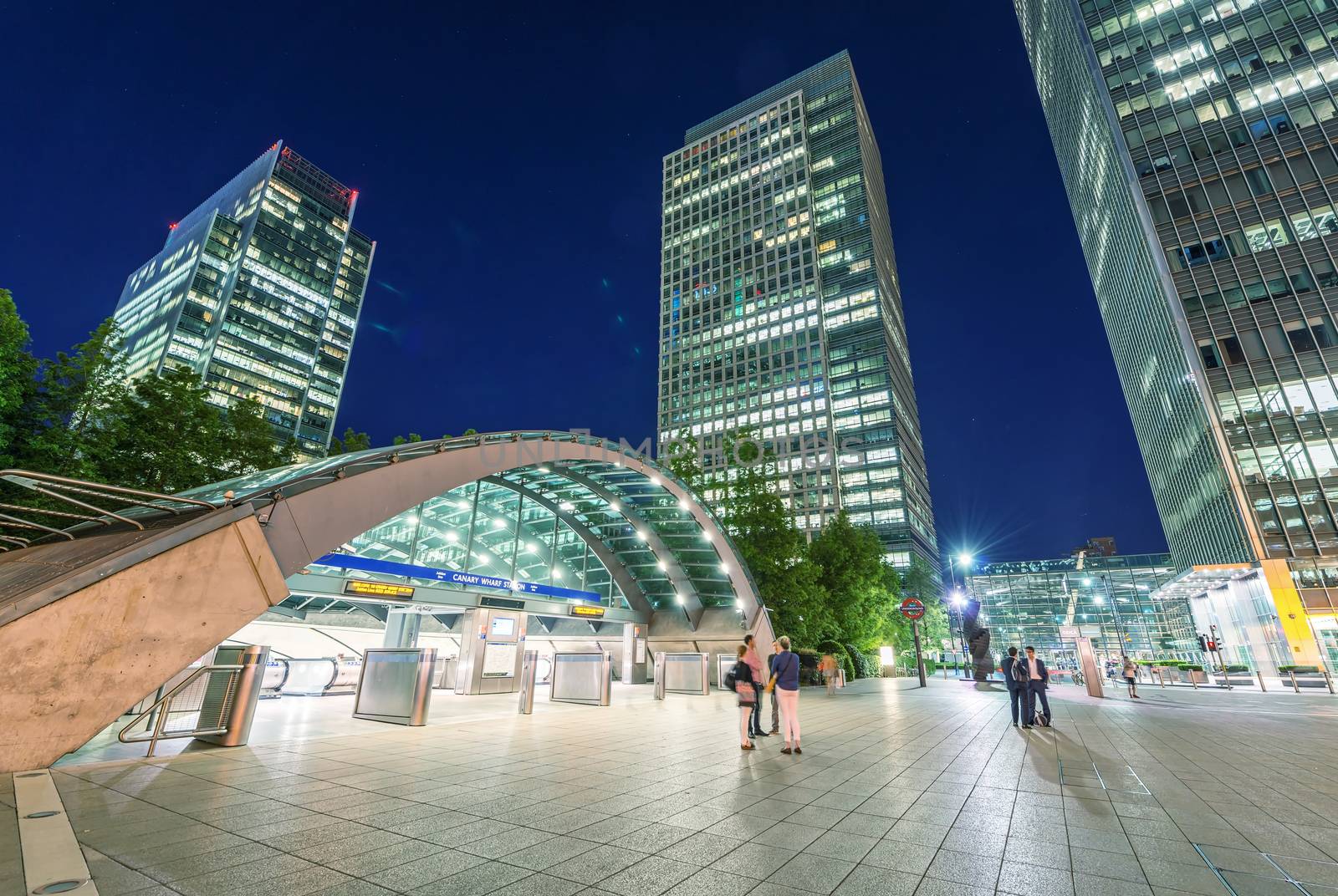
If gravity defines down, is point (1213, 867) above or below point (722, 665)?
below

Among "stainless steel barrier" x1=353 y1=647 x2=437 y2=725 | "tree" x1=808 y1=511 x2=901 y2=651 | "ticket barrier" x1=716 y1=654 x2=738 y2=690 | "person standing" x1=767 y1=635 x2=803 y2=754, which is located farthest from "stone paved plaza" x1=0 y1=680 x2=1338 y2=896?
"tree" x1=808 y1=511 x2=901 y2=651

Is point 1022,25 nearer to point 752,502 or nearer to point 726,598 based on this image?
point 752,502

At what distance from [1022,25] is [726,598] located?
110224mm

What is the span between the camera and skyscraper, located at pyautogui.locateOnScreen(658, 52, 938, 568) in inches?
4040

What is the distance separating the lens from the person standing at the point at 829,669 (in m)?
26.5

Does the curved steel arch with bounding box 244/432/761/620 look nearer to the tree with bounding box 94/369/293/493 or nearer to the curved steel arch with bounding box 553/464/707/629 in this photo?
the curved steel arch with bounding box 553/464/707/629

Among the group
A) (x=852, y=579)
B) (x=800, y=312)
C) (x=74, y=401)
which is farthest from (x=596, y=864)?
(x=800, y=312)

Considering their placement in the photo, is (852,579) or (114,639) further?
(852,579)

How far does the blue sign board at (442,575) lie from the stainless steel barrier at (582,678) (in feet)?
17.9

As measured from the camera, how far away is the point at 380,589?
18.9m

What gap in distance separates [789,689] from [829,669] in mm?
20186

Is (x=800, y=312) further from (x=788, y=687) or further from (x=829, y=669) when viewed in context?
(x=788, y=687)

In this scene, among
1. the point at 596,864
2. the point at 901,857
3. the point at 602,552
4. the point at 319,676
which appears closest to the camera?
the point at 596,864

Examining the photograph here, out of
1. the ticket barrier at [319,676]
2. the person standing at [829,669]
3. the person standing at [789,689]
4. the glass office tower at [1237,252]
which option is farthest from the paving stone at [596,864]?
the glass office tower at [1237,252]
